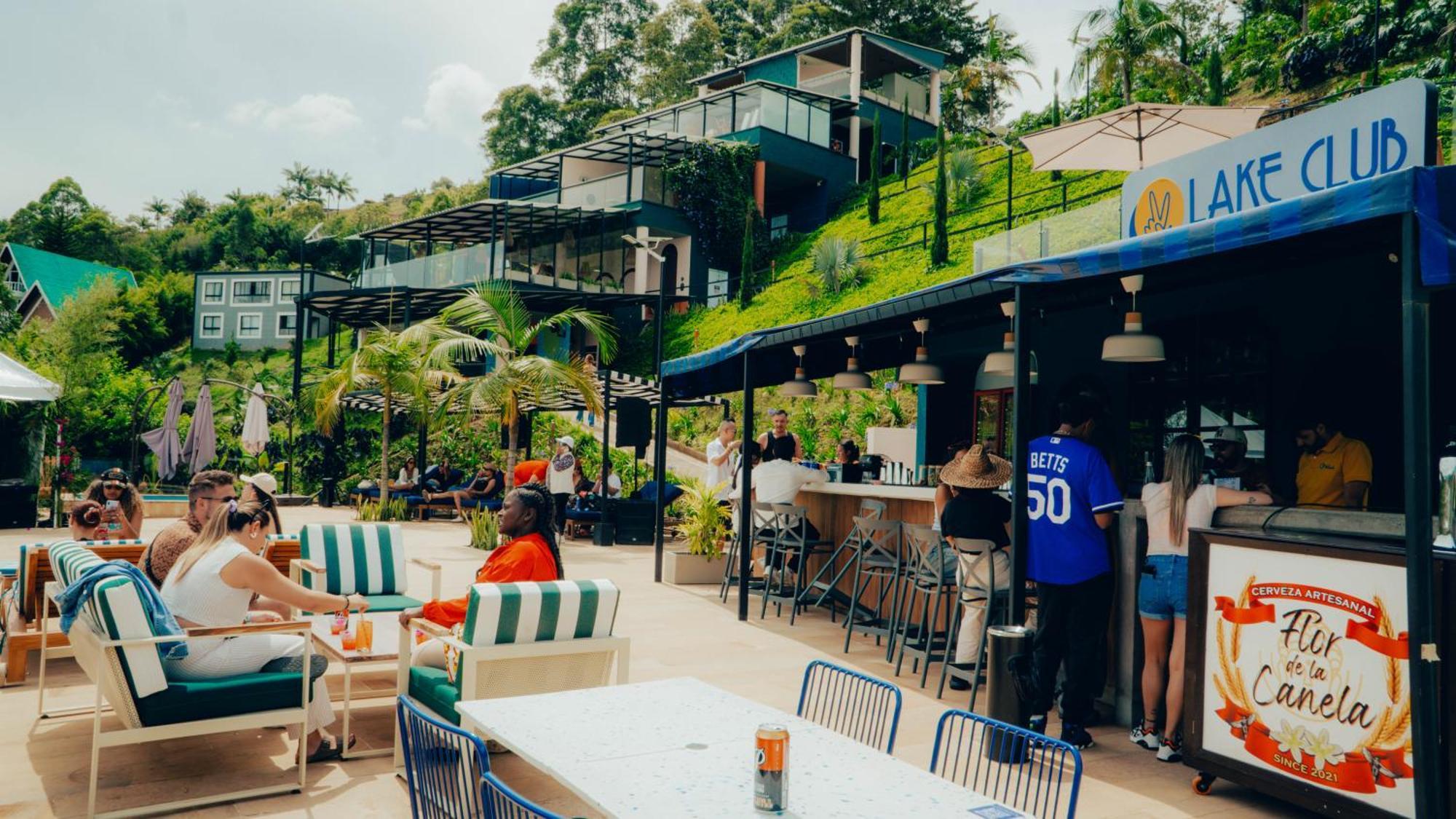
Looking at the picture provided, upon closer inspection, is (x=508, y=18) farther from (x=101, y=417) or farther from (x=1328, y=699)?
(x=1328, y=699)

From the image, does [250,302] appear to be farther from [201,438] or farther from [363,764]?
[363,764]

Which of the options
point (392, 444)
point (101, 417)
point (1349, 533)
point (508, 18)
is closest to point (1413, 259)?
point (1349, 533)

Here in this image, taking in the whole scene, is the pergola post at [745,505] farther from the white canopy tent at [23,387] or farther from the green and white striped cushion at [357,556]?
the white canopy tent at [23,387]

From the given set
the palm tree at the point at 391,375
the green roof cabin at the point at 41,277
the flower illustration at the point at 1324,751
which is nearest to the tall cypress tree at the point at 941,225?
the palm tree at the point at 391,375

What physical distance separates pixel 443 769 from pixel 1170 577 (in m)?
3.79

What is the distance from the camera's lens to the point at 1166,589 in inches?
195

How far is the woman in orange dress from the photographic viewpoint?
4.74m

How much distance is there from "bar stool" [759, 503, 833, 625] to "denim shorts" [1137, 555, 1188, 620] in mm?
3717

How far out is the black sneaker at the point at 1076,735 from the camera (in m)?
5.09

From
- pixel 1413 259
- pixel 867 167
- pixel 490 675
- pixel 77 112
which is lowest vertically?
pixel 490 675

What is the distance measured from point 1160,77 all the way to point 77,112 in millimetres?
30640

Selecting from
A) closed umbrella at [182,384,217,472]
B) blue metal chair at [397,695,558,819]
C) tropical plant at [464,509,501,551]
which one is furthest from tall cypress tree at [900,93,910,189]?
blue metal chair at [397,695,558,819]

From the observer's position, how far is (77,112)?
86.7 ft

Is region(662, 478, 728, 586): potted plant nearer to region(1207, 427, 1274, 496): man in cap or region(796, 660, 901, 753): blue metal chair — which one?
region(1207, 427, 1274, 496): man in cap
